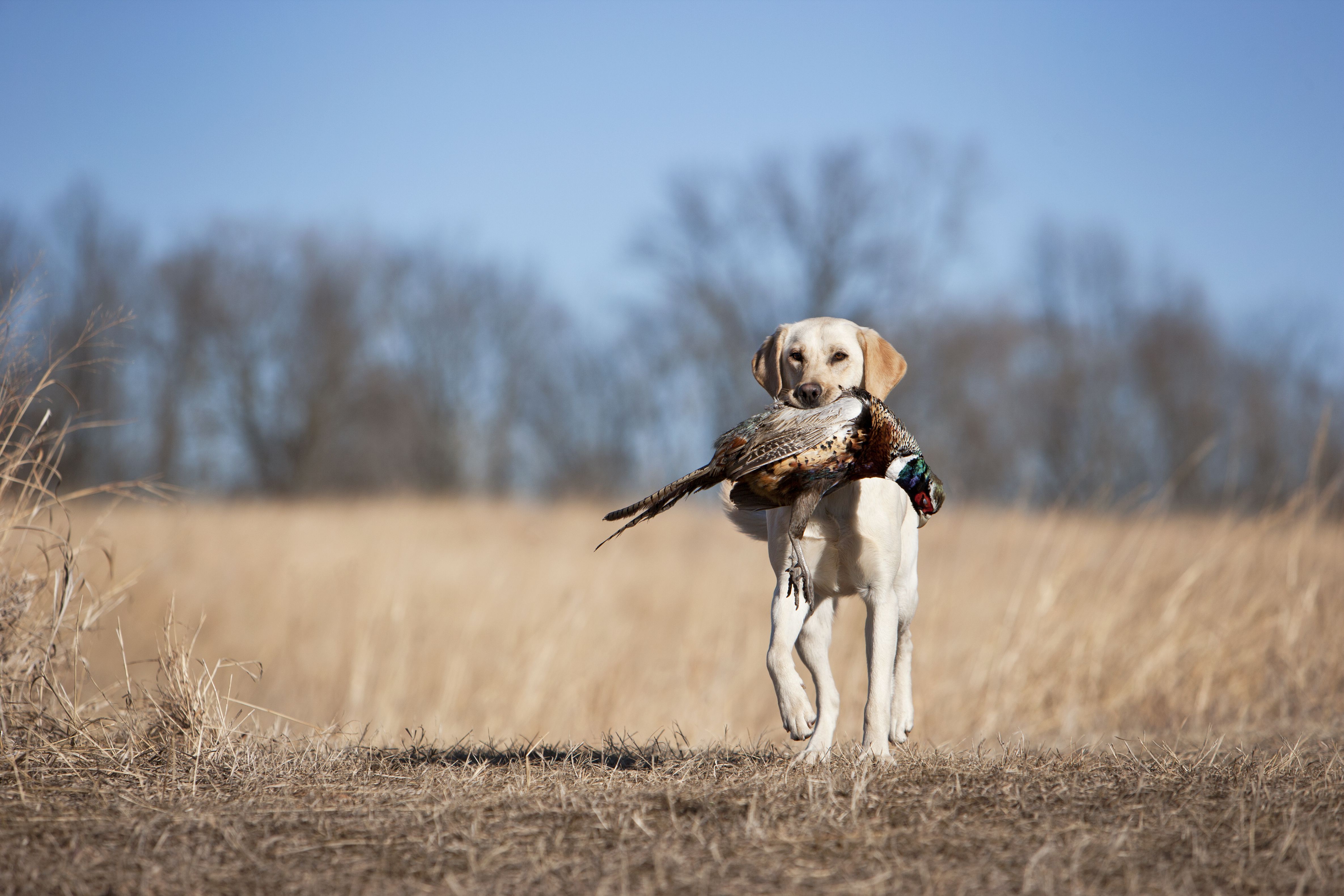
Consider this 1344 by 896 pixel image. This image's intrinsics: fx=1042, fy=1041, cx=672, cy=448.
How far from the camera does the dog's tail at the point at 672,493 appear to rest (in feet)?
9.30

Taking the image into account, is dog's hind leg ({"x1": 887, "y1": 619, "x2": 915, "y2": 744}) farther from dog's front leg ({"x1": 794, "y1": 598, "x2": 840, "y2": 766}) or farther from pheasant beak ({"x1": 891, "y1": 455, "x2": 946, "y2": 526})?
pheasant beak ({"x1": 891, "y1": 455, "x2": 946, "y2": 526})

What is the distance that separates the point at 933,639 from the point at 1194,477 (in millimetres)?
11063

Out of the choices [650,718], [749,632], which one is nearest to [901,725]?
[650,718]

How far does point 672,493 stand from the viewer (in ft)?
9.39

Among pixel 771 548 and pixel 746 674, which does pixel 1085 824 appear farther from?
pixel 746 674

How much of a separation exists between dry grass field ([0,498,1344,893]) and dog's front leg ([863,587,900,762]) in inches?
5.8

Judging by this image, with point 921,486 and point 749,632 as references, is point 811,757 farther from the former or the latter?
point 749,632

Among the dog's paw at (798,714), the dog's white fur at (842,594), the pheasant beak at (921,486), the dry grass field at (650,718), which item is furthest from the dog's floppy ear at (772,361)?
the dry grass field at (650,718)

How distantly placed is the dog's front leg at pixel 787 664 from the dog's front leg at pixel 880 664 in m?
0.17

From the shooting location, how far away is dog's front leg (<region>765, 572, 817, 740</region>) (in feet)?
10.2

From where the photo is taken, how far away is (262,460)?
101 ft

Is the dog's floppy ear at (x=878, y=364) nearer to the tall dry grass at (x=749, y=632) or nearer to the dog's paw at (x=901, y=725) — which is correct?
the dog's paw at (x=901, y=725)

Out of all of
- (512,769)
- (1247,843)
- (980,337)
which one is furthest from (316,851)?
(980,337)

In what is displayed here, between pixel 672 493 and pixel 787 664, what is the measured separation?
665 millimetres
